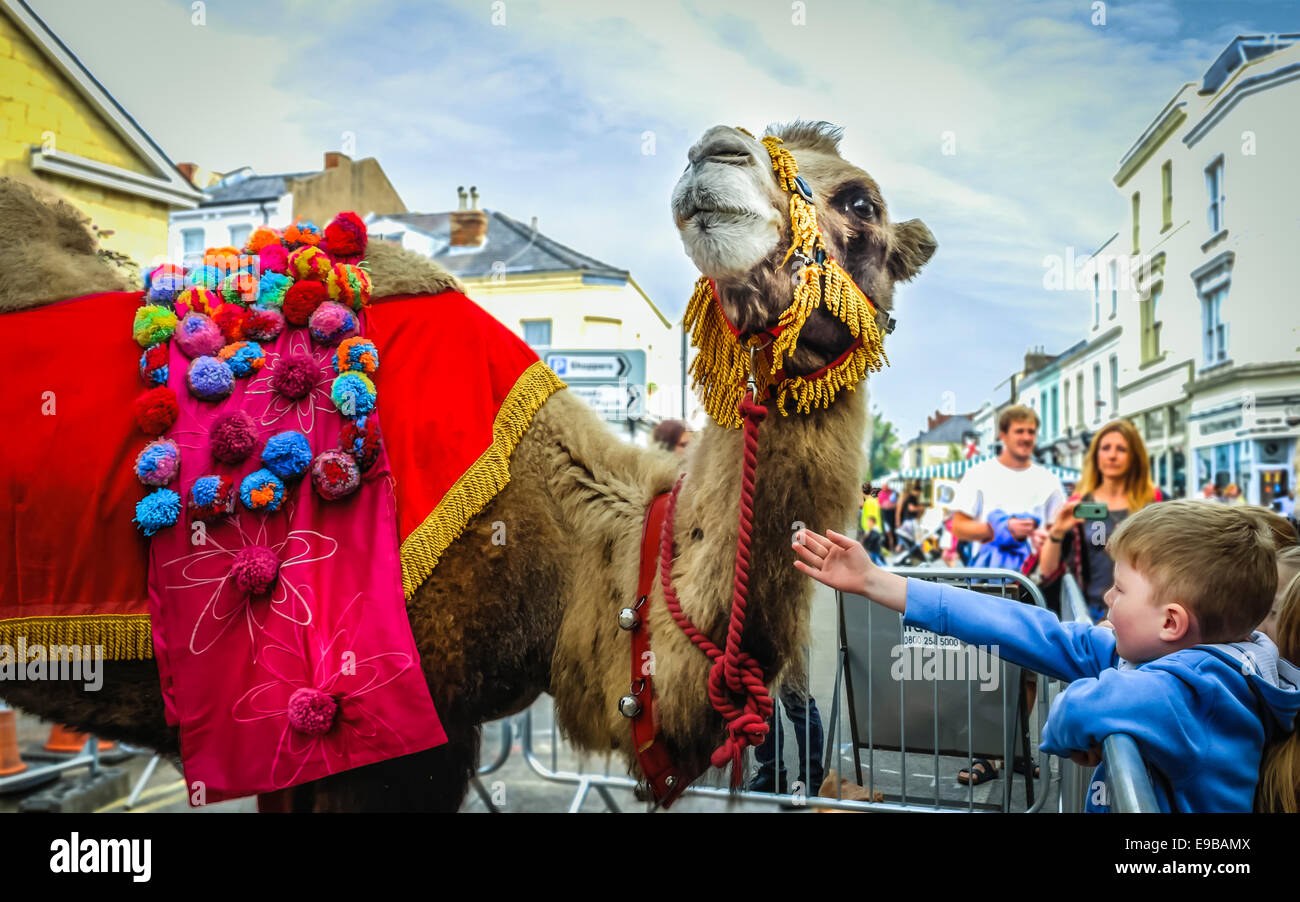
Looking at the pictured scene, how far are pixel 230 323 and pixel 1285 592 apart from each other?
2675 mm

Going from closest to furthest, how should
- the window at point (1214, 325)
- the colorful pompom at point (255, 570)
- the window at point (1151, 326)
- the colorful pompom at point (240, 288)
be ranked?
the colorful pompom at point (255, 570)
the colorful pompom at point (240, 288)
the window at point (1214, 325)
the window at point (1151, 326)

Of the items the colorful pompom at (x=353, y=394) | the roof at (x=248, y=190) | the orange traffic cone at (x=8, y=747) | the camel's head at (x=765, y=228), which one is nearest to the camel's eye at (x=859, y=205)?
the camel's head at (x=765, y=228)

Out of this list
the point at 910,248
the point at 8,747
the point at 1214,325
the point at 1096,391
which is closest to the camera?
the point at 910,248

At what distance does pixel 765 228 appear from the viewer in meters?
1.85

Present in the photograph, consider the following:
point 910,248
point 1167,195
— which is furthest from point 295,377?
point 1167,195

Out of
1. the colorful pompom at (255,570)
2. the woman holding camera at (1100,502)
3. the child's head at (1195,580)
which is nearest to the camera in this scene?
the child's head at (1195,580)

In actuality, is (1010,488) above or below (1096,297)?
below

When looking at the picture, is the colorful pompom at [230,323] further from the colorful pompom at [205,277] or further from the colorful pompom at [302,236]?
the colorful pompom at [302,236]

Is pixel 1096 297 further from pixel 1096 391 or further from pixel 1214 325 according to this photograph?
pixel 1096 391

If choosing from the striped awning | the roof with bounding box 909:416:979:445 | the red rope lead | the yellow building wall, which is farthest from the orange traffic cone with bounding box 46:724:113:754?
the roof with bounding box 909:416:979:445

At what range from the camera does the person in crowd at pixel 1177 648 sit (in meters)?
1.43

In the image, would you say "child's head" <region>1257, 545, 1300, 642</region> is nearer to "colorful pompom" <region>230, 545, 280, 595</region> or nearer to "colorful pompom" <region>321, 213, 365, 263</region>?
"colorful pompom" <region>230, 545, 280, 595</region>

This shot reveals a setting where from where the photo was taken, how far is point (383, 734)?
→ 1.98 meters

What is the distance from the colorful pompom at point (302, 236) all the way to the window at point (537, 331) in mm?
9086
